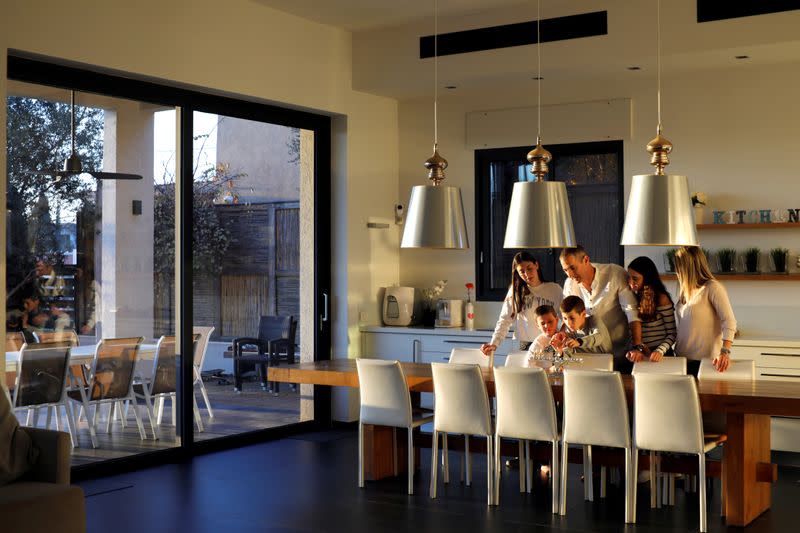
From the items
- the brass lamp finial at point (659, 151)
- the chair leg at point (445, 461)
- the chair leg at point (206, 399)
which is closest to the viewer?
the brass lamp finial at point (659, 151)

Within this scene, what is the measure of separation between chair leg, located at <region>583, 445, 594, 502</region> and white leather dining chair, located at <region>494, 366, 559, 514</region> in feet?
0.69

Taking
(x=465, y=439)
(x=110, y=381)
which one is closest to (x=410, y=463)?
(x=465, y=439)

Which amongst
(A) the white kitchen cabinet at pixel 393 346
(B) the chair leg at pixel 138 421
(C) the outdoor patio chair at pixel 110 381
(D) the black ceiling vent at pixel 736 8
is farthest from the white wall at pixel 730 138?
(B) the chair leg at pixel 138 421

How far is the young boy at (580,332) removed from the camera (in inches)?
241

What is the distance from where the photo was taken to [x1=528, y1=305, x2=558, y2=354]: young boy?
6156 millimetres

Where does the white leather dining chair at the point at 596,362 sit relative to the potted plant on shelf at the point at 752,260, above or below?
below

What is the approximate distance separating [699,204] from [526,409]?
2.85 metres

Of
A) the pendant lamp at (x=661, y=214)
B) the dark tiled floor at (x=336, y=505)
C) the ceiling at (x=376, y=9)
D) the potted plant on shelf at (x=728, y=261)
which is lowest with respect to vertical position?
the dark tiled floor at (x=336, y=505)

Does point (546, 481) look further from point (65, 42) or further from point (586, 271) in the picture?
point (65, 42)

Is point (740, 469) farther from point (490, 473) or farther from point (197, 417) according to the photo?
point (197, 417)

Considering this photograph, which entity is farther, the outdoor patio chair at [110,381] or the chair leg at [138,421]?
the chair leg at [138,421]

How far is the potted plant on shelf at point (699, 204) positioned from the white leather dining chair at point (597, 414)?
2643mm

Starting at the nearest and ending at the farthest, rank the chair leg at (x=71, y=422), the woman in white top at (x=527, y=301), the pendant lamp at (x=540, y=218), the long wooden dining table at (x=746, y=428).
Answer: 1. the pendant lamp at (x=540, y=218)
2. the long wooden dining table at (x=746, y=428)
3. the chair leg at (x=71, y=422)
4. the woman in white top at (x=527, y=301)

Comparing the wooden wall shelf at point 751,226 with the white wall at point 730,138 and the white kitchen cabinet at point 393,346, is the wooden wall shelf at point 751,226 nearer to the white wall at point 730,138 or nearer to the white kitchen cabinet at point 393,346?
the white wall at point 730,138
